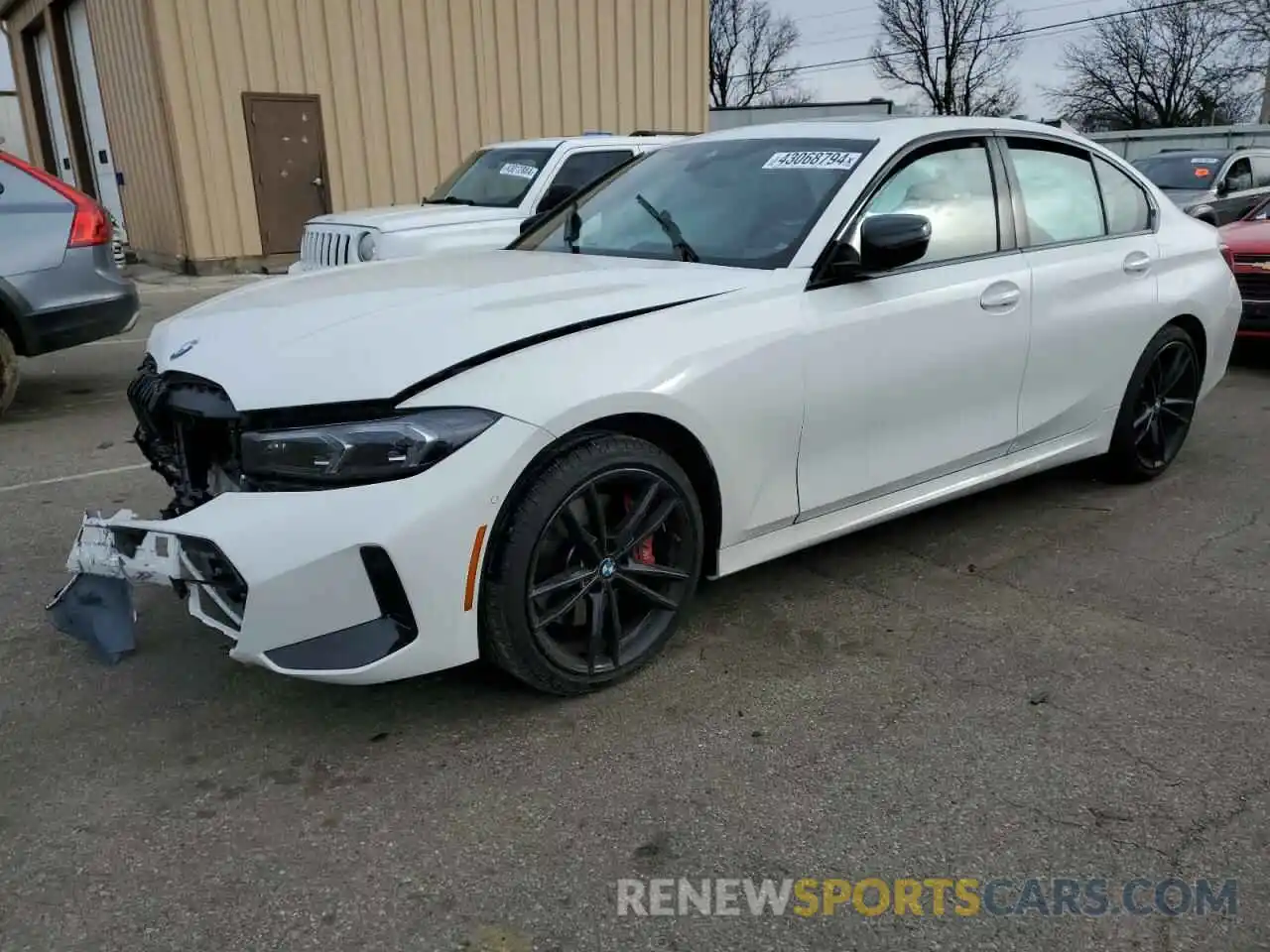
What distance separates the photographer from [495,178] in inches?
351

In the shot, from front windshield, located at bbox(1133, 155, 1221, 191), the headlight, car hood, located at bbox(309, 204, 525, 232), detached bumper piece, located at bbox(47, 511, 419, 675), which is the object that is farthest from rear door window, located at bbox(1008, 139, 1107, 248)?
front windshield, located at bbox(1133, 155, 1221, 191)

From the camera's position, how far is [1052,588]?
3.88 metres

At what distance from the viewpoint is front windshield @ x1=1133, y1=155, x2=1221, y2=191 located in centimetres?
1302

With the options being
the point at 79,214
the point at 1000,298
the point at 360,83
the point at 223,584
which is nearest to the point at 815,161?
the point at 1000,298

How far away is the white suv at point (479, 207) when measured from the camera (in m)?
7.67

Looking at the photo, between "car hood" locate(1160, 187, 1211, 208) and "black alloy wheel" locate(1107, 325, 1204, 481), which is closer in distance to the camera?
"black alloy wheel" locate(1107, 325, 1204, 481)

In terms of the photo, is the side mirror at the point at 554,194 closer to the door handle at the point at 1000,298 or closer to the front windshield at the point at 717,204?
the front windshield at the point at 717,204

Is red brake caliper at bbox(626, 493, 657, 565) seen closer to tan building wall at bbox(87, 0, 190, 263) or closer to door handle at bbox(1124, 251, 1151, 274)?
door handle at bbox(1124, 251, 1151, 274)

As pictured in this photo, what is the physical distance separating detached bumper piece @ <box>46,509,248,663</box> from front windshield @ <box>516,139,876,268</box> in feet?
5.88

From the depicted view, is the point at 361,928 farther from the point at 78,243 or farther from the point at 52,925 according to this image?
the point at 78,243

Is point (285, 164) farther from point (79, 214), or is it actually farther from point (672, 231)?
point (672, 231)

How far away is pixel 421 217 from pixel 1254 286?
238 inches

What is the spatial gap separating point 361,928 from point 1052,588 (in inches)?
107

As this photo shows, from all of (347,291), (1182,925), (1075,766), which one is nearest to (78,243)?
(347,291)
